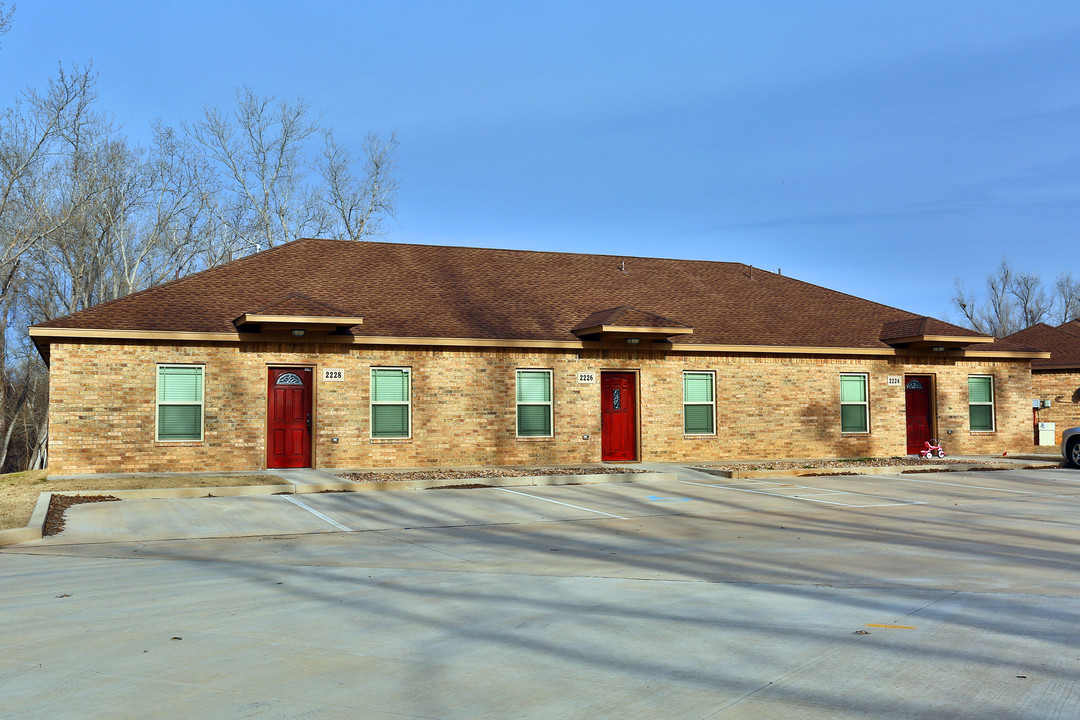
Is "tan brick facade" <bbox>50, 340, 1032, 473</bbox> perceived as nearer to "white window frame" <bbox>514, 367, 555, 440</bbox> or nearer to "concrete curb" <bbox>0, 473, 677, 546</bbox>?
"white window frame" <bbox>514, 367, 555, 440</bbox>

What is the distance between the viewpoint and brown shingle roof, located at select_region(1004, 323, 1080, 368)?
31.5 meters

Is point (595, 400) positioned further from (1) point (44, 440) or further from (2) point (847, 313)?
(1) point (44, 440)

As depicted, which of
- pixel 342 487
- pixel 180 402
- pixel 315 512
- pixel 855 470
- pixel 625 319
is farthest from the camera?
pixel 625 319

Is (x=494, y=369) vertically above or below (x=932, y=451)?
above

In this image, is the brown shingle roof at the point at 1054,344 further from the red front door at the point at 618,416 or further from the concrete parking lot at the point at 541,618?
the concrete parking lot at the point at 541,618

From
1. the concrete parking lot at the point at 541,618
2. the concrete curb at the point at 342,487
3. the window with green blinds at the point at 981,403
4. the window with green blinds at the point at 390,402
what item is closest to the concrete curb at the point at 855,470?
the concrete curb at the point at 342,487

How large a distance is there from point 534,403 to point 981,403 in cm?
1429

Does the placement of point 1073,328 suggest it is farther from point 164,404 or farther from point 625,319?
point 164,404

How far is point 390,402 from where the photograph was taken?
Answer: 2153 centimetres

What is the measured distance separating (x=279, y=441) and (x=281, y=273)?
480 centimetres

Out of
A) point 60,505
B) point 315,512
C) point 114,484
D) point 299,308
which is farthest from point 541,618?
point 299,308

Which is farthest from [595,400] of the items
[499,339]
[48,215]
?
[48,215]

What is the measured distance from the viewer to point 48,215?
3716 cm

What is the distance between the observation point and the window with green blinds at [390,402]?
21.5 m
